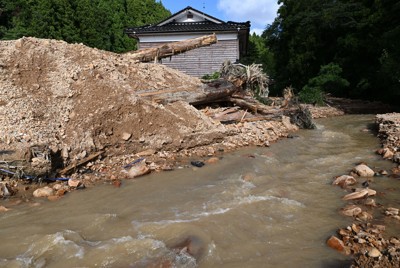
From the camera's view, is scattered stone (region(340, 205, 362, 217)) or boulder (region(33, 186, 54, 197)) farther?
boulder (region(33, 186, 54, 197))

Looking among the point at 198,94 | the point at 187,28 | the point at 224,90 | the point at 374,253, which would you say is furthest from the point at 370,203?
the point at 187,28

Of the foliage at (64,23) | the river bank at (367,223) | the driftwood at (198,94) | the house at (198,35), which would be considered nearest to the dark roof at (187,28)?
the house at (198,35)

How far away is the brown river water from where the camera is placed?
3066 millimetres

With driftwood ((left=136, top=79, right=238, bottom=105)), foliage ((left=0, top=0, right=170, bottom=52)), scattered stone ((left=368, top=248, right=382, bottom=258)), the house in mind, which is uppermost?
foliage ((left=0, top=0, right=170, bottom=52))

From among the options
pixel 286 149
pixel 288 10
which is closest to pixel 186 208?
pixel 286 149

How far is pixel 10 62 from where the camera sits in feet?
22.7

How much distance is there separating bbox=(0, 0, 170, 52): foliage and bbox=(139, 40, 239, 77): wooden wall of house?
21.4ft

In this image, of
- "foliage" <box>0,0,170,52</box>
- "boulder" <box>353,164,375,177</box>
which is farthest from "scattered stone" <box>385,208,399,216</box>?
"foliage" <box>0,0,170,52</box>

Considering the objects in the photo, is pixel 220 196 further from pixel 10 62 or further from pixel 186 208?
pixel 10 62

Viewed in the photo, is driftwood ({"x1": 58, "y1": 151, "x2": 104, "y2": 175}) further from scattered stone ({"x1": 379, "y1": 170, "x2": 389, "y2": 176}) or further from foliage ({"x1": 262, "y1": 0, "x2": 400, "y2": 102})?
foliage ({"x1": 262, "y1": 0, "x2": 400, "y2": 102})

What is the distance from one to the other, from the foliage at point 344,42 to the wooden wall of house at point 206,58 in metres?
7.10

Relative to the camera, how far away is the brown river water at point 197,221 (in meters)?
3.07

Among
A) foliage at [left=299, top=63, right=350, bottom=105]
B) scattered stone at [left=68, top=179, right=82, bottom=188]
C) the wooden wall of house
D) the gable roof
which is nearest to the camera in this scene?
scattered stone at [left=68, top=179, right=82, bottom=188]

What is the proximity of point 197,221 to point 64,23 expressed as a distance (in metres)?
21.2
